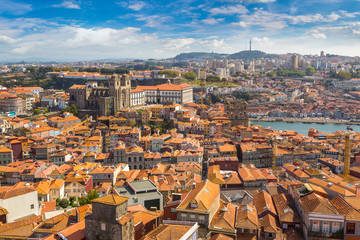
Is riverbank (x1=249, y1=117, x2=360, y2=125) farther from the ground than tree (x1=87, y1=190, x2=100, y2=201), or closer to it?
closer to it

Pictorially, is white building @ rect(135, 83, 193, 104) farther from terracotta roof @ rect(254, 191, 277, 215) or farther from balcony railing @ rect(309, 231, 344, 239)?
balcony railing @ rect(309, 231, 344, 239)

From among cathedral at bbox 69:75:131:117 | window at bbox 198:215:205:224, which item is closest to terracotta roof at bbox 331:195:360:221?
window at bbox 198:215:205:224

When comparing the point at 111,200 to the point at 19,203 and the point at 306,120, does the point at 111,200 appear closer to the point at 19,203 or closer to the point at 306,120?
the point at 19,203

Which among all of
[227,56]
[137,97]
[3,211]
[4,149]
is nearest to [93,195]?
[3,211]

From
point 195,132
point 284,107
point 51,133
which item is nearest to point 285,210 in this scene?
point 195,132

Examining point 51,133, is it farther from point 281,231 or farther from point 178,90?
point 281,231

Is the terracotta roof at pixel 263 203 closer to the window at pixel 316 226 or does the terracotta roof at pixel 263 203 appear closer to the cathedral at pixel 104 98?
the window at pixel 316 226

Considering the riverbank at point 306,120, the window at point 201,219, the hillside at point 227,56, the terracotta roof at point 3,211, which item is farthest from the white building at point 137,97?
the hillside at point 227,56

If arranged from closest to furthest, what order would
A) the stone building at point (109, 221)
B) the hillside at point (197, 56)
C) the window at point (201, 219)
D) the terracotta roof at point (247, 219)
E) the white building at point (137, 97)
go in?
the stone building at point (109, 221) → the window at point (201, 219) → the terracotta roof at point (247, 219) → the white building at point (137, 97) → the hillside at point (197, 56)
